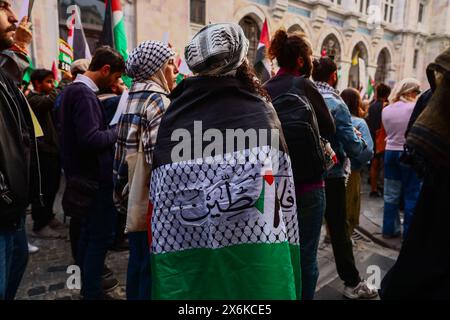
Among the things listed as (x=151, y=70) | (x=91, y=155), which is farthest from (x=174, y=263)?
(x=91, y=155)

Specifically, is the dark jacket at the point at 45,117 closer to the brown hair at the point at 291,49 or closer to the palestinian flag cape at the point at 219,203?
the brown hair at the point at 291,49

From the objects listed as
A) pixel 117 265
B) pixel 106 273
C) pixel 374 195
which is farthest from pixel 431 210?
pixel 374 195

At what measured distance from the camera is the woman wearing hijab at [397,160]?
381 cm

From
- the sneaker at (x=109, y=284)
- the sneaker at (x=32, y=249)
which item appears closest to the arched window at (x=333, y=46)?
the sneaker at (x=32, y=249)

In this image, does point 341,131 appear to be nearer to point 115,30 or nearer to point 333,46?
point 115,30

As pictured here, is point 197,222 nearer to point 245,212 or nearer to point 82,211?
point 245,212

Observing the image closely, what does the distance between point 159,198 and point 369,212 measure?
4634 millimetres

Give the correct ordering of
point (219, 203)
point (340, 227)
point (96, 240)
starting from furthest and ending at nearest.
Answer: point (340, 227), point (96, 240), point (219, 203)

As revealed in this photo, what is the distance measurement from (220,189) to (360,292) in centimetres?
204

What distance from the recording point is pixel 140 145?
6.25 feet

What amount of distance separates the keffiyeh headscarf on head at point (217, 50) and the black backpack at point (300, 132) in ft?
1.93

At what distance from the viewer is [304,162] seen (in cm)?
204

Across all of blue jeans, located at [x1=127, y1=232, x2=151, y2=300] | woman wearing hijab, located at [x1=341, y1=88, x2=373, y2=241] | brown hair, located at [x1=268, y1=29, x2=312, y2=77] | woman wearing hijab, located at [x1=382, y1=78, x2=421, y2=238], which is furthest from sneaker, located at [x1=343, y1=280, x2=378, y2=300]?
brown hair, located at [x1=268, y1=29, x2=312, y2=77]

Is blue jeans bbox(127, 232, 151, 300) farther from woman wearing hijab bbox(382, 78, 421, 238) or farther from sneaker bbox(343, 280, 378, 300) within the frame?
woman wearing hijab bbox(382, 78, 421, 238)
